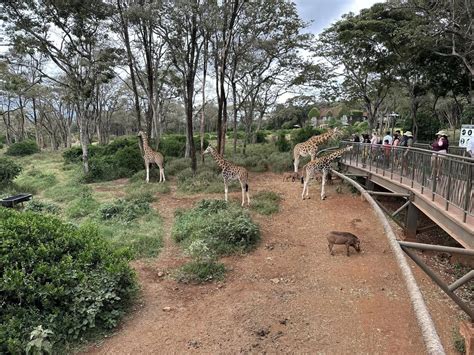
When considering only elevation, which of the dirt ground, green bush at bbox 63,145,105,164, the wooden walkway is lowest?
the dirt ground

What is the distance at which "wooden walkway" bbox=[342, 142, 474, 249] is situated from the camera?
5160mm

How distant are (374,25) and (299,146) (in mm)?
6311

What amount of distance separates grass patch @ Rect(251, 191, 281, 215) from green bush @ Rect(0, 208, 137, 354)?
542 cm

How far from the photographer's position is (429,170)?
23.4 feet

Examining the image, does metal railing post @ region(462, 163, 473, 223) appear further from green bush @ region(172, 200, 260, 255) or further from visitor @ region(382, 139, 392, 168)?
visitor @ region(382, 139, 392, 168)

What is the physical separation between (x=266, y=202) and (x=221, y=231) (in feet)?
11.3

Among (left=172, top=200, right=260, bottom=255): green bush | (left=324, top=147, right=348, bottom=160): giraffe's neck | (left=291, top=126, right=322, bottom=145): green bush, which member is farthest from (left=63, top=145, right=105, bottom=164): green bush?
(left=324, top=147, right=348, bottom=160): giraffe's neck

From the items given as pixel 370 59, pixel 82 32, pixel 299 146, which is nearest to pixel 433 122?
pixel 370 59

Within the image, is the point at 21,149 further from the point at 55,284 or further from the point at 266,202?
the point at 55,284

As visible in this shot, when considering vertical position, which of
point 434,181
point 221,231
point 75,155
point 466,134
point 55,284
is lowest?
point 221,231

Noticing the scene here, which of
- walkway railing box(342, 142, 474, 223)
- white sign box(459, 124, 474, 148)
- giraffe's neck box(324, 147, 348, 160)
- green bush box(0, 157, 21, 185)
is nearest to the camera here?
walkway railing box(342, 142, 474, 223)

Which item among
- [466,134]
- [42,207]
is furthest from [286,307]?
[466,134]

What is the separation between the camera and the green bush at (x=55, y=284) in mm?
4453

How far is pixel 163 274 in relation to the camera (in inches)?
263
